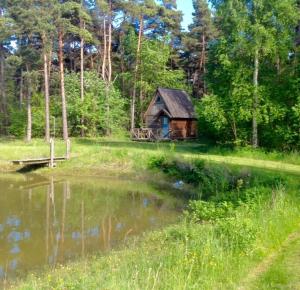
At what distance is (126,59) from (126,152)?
1030 inches

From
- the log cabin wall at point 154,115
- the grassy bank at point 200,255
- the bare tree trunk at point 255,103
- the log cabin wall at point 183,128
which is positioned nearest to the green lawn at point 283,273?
the grassy bank at point 200,255

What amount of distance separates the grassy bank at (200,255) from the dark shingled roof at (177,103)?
2459cm

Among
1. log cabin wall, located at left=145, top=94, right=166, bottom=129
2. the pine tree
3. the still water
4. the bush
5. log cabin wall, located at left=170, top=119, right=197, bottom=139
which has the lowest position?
the still water

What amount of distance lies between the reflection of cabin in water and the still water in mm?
15943

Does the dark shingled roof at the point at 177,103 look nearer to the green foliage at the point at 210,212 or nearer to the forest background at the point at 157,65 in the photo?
the forest background at the point at 157,65

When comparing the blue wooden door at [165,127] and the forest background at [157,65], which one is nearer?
the forest background at [157,65]

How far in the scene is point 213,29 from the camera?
158 feet

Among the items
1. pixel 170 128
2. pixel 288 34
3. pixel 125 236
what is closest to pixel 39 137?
pixel 170 128

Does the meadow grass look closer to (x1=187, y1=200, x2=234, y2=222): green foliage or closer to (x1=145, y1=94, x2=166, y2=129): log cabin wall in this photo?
(x1=187, y1=200, x2=234, y2=222): green foliage

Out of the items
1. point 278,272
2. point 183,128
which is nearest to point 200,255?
point 278,272

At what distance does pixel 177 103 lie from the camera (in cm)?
3684

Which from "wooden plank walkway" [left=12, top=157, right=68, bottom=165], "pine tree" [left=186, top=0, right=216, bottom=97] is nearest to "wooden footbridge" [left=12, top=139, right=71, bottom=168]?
"wooden plank walkway" [left=12, top=157, right=68, bottom=165]

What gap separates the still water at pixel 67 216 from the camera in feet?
31.9

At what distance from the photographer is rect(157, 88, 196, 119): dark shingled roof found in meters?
35.8
